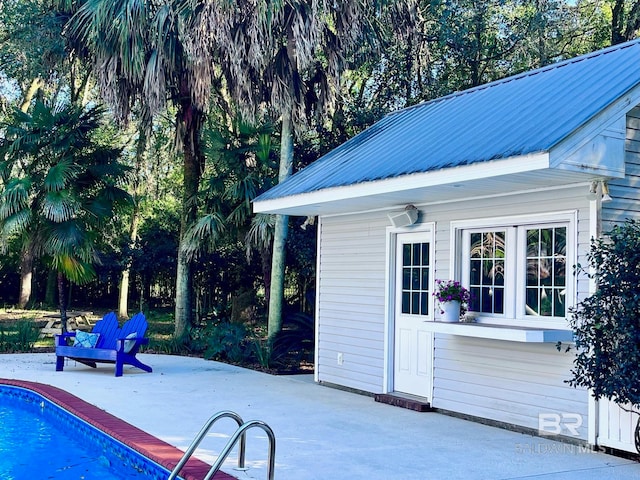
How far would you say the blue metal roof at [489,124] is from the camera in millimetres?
6898

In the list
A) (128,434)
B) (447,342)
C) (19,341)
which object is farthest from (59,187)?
(447,342)

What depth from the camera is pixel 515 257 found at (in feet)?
26.1

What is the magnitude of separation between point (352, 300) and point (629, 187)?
4593mm

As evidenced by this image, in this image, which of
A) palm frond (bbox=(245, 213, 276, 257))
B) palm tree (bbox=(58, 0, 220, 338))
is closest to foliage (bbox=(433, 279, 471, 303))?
palm frond (bbox=(245, 213, 276, 257))

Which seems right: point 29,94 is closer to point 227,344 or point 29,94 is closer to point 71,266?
point 71,266

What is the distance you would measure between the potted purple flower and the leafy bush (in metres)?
1.87

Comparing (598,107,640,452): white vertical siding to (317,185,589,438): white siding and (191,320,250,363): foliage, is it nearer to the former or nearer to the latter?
(317,185,589,438): white siding

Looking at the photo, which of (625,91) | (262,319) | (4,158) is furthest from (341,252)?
(262,319)

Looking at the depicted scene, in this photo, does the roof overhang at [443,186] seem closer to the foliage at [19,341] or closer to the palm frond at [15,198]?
the palm frond at [15,198]

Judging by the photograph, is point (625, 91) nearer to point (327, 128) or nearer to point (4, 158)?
point (327, 128)

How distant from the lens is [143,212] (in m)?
26.1

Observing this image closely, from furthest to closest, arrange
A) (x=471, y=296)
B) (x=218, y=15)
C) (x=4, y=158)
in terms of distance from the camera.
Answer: (x=4, y=158), (x=218, y=15), (x=471, y=296)

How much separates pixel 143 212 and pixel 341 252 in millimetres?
16480

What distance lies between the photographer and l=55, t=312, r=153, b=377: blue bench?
1135 centimetres
